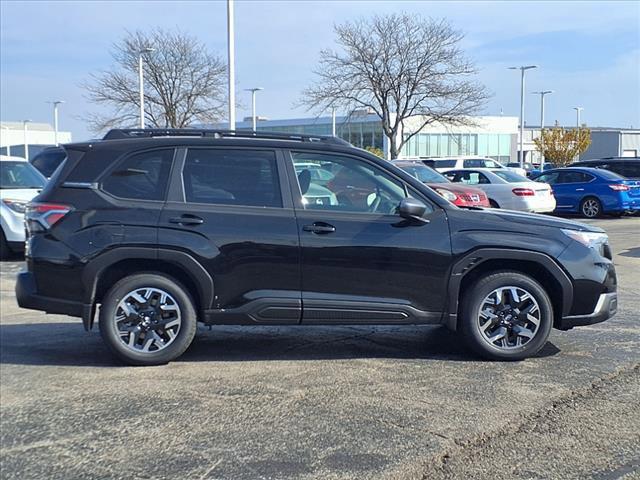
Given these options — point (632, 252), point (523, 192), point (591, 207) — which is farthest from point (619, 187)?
point (632, 252)

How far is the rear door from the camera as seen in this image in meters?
5.65

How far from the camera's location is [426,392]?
511 centimetres

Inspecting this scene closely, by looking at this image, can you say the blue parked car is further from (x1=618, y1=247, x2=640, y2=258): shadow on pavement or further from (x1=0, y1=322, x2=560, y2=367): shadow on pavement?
(x1=0, y1=322, x2=560, y2=367): shadow on pavement

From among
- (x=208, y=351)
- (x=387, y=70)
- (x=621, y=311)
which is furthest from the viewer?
(x=387, y=70)

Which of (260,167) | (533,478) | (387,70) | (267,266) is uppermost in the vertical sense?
(387,70)

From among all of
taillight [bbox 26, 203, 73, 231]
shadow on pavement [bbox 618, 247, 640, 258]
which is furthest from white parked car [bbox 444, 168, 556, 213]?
taillight [bbox 26, 203, 73, 231]

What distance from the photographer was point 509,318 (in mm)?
5883

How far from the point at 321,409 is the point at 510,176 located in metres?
16.5

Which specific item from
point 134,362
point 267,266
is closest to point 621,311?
point 267,266

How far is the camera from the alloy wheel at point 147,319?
5.69m

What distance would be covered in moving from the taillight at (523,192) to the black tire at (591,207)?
253 centimetres

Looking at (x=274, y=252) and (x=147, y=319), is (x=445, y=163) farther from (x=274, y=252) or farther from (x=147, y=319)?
(x=147, y=319)

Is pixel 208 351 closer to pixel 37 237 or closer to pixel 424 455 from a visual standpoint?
pixel 37 237

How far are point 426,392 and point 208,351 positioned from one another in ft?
7.07
